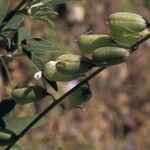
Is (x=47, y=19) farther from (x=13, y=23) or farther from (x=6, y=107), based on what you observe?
(x=6, y=107)

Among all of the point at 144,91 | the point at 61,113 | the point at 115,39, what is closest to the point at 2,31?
the point at 115,39

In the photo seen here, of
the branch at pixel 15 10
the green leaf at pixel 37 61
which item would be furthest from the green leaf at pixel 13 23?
the green leaf at pixel 37 61

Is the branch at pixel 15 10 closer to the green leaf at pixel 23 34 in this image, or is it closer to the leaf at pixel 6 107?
the green leaf at pixel 23 34

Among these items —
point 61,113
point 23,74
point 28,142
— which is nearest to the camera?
point 28,142

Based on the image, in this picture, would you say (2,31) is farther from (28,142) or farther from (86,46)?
(28,142)

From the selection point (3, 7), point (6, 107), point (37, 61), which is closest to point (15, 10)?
point (3, 7)
